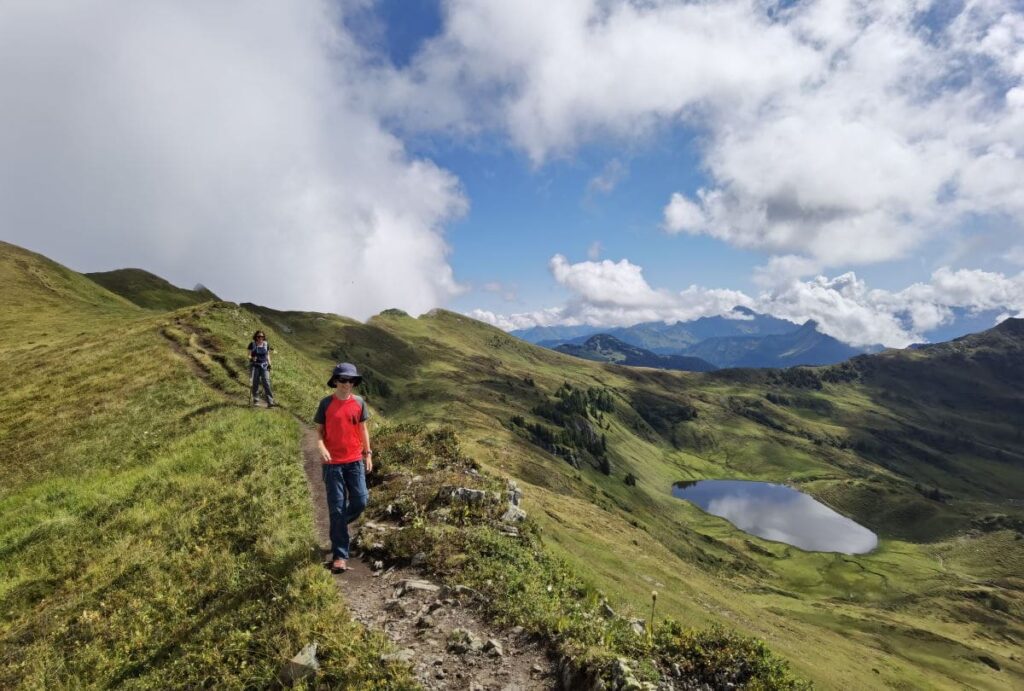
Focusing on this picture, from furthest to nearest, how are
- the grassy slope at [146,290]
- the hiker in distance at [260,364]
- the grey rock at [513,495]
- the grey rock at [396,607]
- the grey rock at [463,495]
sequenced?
the grassy slope at [146,290], the hiker in distance at [260,364], the grey rock at [513,495], the grey rock at [463,495], the grey rock at [396,607]

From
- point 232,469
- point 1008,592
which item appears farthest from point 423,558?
point 1008,592

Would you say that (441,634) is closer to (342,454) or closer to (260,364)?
(342,454)

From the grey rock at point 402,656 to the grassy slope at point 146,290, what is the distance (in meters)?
130

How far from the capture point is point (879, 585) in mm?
197375

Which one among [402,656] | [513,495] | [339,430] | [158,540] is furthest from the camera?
[513,495]

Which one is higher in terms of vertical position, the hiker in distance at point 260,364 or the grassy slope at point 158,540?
the hiker in distance at point 260,364

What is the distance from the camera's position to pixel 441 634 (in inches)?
408

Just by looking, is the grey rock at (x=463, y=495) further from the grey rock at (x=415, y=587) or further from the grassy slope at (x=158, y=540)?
the grey rock at (x=415, y=587)

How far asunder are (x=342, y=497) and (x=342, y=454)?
1101mm

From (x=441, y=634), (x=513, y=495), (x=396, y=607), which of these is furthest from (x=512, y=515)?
(x=441, y=634)

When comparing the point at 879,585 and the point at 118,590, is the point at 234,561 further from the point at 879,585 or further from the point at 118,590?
the point at 879,585

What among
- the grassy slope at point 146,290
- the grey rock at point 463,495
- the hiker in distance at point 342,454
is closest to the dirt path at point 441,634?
the hiker in distance at point 342,454

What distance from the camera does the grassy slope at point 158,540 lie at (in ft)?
32.7

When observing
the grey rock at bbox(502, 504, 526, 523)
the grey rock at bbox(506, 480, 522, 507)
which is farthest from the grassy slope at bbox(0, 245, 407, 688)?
the grey rock at bbox(506, 480, 522, 507)
